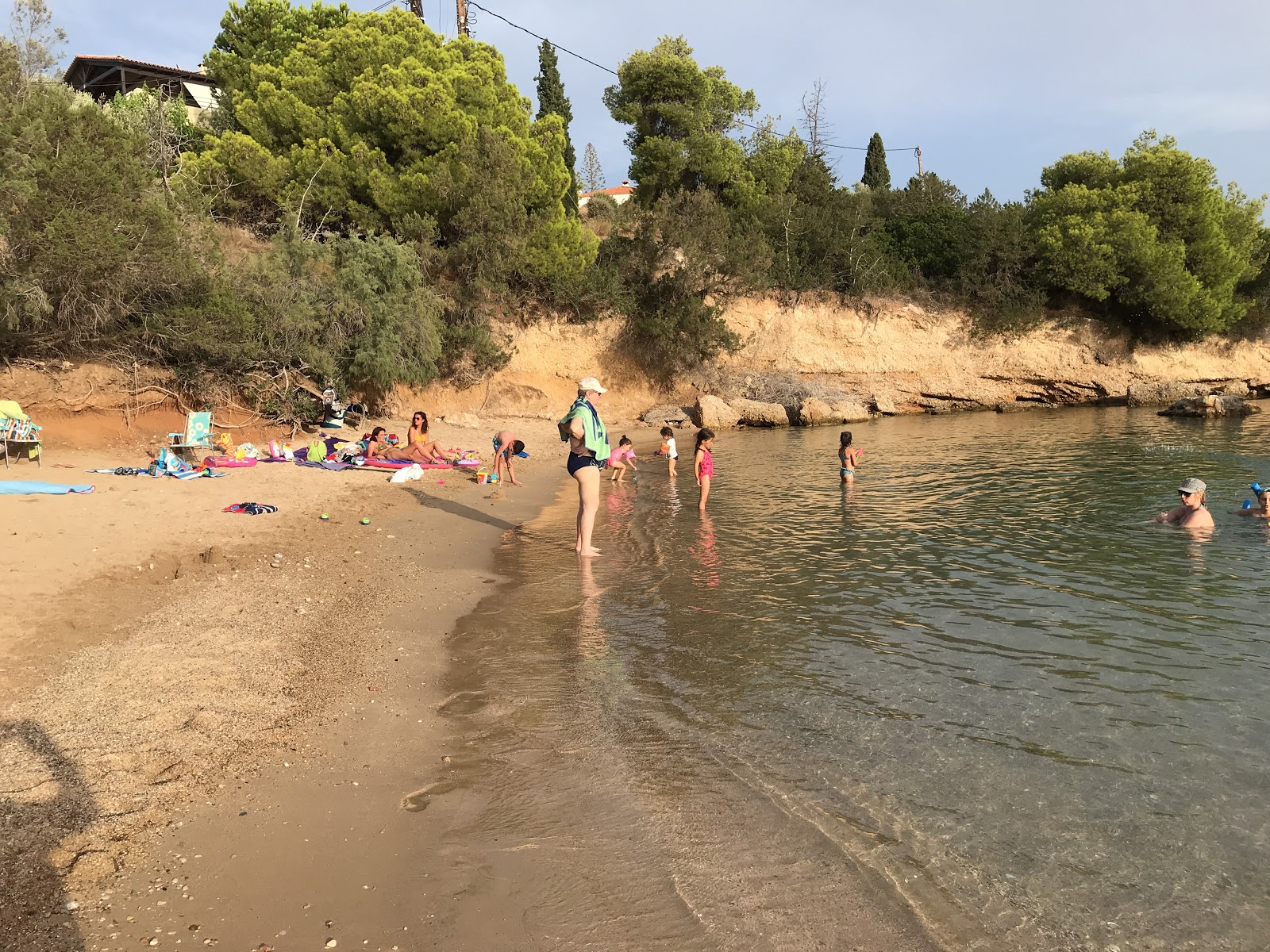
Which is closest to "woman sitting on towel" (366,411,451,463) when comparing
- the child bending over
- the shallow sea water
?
the child bending over

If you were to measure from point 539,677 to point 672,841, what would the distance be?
87.9 inches

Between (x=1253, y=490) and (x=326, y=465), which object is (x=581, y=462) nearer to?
(x=326, y=465)

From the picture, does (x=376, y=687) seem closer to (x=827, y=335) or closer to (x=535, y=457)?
(x=535, y=457)

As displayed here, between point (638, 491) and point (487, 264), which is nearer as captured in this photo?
point (638, 491)

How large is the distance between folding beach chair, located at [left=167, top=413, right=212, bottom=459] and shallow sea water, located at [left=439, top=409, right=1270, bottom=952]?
794cm

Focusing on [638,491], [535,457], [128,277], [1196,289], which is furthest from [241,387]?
[1196,289]

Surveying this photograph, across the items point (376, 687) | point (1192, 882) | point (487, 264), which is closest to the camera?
point (1192, 882)

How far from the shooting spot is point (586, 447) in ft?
30.2

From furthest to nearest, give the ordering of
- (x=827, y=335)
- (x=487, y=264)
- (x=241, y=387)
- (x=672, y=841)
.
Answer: (x=827, y=335)
(x=487, y=264)
(x=241, y=387)
(x=672, y=841)

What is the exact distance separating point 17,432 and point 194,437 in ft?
8.45

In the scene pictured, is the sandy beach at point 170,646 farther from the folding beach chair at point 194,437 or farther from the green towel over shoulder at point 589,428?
the folding beach chair at point 194,437

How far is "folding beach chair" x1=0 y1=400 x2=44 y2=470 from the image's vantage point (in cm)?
1256

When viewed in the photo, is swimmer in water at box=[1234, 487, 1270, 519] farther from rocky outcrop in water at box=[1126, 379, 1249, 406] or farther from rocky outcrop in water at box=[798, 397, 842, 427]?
rocky outcrop in water at box=[1126, 379, 1249, 406]

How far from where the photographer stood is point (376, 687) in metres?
5.52
